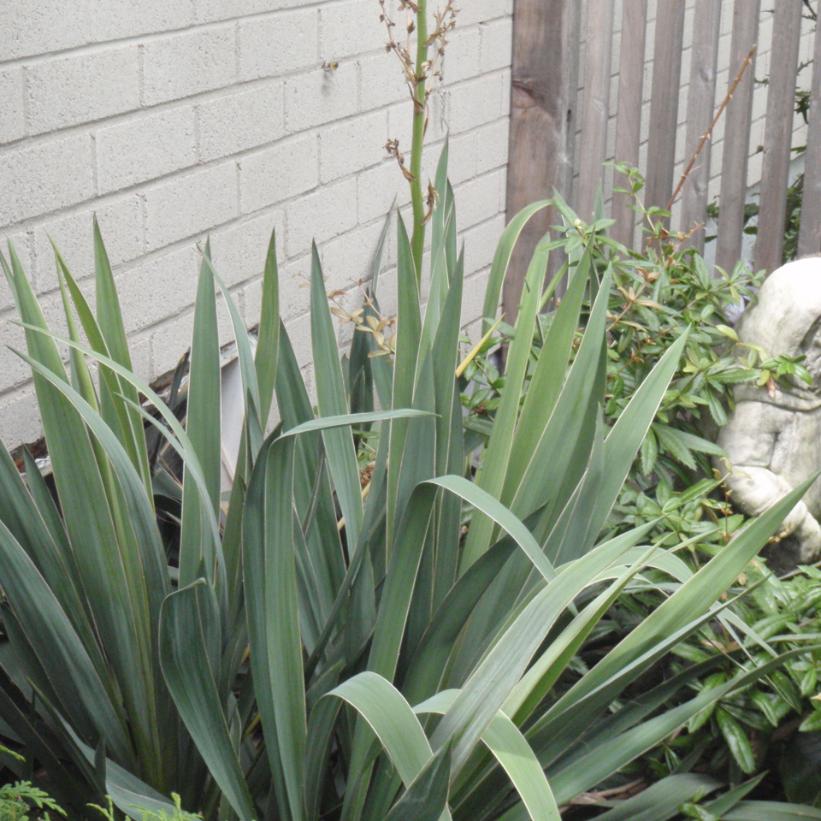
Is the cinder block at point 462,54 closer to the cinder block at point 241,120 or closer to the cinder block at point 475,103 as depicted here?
the cinder block at point 475,103

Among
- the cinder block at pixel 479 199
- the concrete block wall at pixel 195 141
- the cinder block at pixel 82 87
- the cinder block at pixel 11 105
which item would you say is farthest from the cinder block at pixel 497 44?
the cinder block at pixel 11 105

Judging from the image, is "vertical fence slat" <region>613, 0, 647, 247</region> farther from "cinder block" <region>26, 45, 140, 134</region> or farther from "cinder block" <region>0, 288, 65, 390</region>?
"cinder block" <region>0, 288, 65, 390</region>

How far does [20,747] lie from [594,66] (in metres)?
2.17

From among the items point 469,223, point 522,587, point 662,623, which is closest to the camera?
point 662,623

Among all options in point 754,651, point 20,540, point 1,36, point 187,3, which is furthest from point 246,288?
point 754,651

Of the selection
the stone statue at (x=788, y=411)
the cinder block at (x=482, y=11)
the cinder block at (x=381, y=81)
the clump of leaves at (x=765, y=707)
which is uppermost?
the cinder block at (x=482, y=11)

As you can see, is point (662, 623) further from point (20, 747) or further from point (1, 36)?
point (1, 36)

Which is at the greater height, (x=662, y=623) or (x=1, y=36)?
(x=1, y=36)

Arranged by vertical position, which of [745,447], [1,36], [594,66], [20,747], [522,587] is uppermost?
[1,36]

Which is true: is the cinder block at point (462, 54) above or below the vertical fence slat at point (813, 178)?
above

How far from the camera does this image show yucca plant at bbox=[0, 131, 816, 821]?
1310mm

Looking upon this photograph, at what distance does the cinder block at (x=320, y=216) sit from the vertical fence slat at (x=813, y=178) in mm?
1127

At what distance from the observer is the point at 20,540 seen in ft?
5.00

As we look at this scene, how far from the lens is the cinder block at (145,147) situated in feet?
6.47
